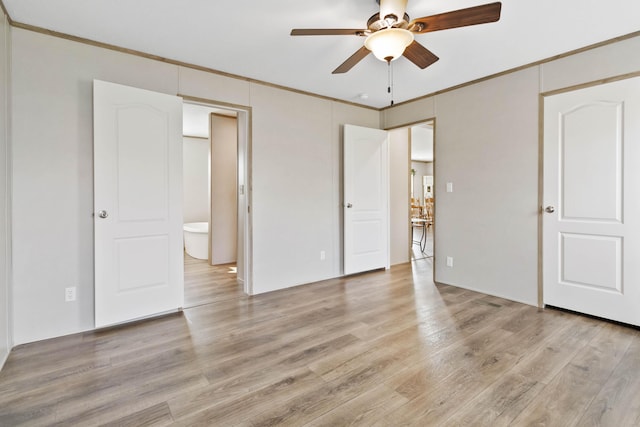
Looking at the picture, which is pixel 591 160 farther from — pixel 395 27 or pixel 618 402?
pixel 395 27

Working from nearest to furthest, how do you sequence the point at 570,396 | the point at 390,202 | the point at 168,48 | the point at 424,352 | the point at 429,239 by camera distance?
the point at 570,396 < the point at 424,352 < the point at 168,48 < the point at 390,202 < the point at 429,239

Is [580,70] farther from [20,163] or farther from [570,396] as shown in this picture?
[20,163]

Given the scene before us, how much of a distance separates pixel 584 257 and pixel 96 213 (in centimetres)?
419

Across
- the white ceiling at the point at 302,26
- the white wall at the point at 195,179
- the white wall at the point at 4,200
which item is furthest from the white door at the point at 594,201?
the white wall at the point at 195,179

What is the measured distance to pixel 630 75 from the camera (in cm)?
256

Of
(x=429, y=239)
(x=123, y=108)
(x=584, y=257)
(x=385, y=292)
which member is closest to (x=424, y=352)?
(x=385, y=292)

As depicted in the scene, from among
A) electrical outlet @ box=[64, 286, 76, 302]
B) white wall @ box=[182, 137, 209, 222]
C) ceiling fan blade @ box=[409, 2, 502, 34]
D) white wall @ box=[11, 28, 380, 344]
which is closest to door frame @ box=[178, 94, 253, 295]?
white wall @ box=[11, 28, 380, 344]

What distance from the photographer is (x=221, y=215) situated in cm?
524

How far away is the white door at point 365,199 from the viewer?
14.1 ft

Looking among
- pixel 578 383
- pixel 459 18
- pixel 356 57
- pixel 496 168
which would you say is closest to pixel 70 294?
pixel 356 57

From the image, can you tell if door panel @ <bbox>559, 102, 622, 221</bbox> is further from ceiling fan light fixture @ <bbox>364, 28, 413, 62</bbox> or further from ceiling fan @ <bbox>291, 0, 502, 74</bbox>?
ceiling fan light fixture @ <bbox>364, 28, 413, 62</bbox>

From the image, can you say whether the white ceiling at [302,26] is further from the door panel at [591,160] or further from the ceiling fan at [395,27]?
the door panel at [591,160]

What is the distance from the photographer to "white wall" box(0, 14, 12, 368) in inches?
83.6

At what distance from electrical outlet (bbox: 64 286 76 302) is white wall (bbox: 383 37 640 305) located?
3749 millimetres
